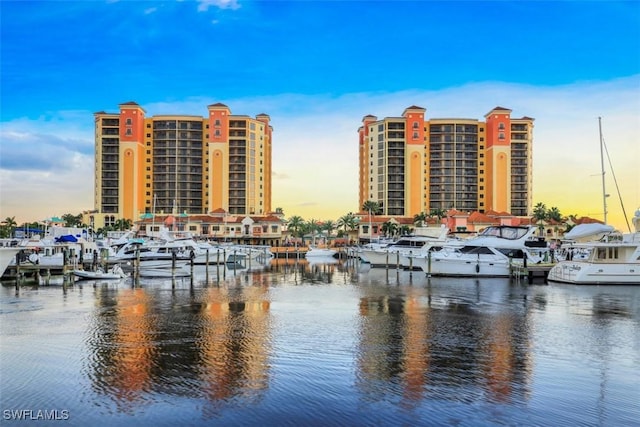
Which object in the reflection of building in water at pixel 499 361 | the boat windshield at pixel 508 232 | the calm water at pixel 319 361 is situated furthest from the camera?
the boat windshield at pixel 508 232

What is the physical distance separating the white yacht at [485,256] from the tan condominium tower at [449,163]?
229ft

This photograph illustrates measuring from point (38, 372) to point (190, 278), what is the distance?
3240 centimetres

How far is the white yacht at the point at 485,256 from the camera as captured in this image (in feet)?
163

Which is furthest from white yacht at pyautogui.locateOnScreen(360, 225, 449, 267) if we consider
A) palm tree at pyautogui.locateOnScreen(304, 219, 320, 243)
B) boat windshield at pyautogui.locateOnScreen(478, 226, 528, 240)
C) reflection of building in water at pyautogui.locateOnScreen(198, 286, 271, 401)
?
palm tree at pyautogui.locateOnScreen(304, 219, 320, 243)

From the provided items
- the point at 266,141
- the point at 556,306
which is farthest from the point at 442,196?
the point at 556,306

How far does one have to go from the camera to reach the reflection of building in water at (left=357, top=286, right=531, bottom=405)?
584 inches

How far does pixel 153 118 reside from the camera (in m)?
122

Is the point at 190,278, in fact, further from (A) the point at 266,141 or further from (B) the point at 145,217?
(A) the point at 266,141

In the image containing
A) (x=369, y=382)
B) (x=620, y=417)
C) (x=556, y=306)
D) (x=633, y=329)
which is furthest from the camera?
(x=556, y=306)

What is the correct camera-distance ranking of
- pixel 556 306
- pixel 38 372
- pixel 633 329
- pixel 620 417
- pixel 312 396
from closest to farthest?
pixel 620 417 → pixel 312 396 → pixel 38 372 → pixel 633 329 → pixel 556 306

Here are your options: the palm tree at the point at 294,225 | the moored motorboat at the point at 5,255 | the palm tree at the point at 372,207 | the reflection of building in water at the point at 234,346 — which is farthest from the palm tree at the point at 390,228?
the moored motorboat at the point at 5,255

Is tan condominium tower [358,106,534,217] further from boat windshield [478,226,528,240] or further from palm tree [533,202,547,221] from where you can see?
boat windshield [478,226,528,240]

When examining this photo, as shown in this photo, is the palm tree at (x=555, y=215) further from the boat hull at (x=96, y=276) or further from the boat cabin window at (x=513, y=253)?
the boat hull at (x=96, y=276)

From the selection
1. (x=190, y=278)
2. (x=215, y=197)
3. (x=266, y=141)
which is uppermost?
(x=266, y=141)
